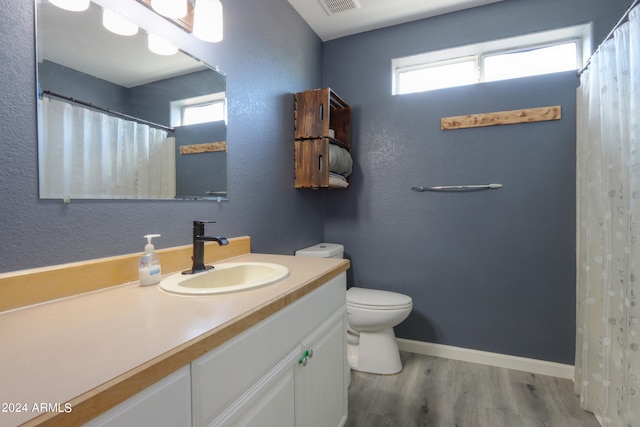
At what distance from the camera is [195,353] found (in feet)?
1.88

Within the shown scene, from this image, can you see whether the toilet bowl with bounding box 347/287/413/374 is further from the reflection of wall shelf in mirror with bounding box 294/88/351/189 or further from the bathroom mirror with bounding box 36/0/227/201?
the bathroom mirror with bounding box 36/0/227/201

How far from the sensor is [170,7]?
3.72 ft

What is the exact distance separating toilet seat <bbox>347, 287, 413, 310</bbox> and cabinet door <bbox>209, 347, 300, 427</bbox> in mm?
1025

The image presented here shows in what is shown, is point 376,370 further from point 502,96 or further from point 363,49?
point 363,49

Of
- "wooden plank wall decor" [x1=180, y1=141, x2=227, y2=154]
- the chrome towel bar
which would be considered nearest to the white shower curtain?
the chrome towel bar

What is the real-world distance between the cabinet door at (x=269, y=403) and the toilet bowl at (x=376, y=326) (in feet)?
3.38

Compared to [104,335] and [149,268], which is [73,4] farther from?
[104,335]

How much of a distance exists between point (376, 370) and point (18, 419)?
1.92 meters

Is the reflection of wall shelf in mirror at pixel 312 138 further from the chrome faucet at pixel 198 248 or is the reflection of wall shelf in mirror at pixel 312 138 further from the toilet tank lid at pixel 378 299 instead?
the chrome faucet at pixel 198 248

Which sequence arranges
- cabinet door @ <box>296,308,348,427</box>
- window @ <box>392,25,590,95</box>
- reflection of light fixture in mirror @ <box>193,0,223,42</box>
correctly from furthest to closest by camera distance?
window @ <box>392,25,590,95</box>, reflection of light fixture in mirror @ <box>193,0,223,42</box>, cabinet door @ <box>296,308,348,427</box>

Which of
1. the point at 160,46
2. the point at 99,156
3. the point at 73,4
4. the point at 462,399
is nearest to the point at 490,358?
the point at 462,399

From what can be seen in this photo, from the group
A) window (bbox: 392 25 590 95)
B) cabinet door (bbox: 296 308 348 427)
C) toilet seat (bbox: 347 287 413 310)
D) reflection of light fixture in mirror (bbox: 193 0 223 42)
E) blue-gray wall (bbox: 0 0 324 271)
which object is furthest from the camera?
window (bbox: 392 25 590 95)

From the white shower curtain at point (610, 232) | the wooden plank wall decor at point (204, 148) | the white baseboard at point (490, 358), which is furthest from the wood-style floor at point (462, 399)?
the wooden plank wall decor at point (204, 148)

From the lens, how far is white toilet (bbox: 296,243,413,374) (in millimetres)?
1896
